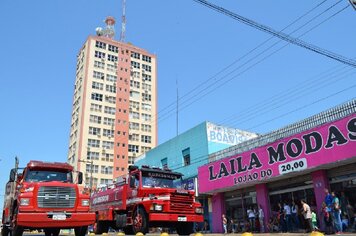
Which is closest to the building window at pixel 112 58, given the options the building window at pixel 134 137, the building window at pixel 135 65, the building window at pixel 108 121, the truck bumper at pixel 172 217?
the building window at pixel 135 65

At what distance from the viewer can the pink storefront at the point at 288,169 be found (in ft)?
56.9

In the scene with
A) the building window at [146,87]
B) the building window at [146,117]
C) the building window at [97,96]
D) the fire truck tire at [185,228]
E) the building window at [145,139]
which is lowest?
the fire truck tire at [185,228]

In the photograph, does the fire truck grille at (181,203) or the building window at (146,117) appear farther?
the building window at (146,117)

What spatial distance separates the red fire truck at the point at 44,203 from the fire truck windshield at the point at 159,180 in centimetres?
347

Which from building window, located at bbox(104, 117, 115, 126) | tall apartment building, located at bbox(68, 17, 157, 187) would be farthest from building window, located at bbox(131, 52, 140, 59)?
building window, located at bbox(104, 117, 115, 126)

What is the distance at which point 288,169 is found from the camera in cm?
1953

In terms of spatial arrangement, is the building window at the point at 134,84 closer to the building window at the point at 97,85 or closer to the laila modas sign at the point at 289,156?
the building window at the point at 97,85

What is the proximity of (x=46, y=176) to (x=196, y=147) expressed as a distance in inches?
766

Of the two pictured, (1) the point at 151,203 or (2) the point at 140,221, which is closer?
(1) the point at 151,203

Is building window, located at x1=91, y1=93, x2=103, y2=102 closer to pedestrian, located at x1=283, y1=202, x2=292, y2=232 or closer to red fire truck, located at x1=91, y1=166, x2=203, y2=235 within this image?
red fire truck, located at x1=91, y1=166, x2=203, y2=235

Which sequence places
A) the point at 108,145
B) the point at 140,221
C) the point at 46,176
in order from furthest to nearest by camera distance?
the point at 108,145, the point at 140,221, the point at 46,176

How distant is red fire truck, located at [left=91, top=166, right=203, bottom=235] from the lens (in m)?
13.8

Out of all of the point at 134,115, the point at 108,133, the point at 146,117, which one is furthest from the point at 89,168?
the point at 146,117

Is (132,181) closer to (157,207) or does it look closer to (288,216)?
(157,207)
